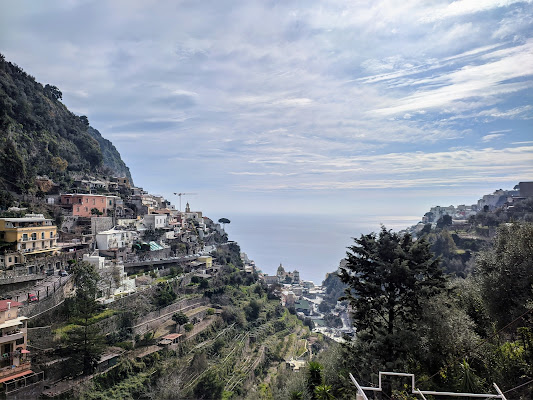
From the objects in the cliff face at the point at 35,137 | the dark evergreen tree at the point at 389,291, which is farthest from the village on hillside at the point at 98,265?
the cliff face at the point at 35,137

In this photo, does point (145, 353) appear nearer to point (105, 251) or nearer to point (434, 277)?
point (105, 251)

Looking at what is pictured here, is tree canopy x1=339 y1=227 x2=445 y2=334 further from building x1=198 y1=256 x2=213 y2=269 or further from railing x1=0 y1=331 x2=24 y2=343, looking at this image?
building x1=198 y1=256 x2=213 y2=269

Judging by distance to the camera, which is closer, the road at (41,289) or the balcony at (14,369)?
the balcony at (14,369)

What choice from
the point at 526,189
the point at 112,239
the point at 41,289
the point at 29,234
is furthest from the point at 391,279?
the point at 526,189

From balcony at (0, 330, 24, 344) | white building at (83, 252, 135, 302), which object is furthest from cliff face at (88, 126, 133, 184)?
balcony at (0, 330, 24, 344)

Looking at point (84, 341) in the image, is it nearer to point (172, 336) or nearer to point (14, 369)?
point (14, 369)

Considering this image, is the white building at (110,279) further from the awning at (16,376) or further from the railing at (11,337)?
the awning at (16,376)
